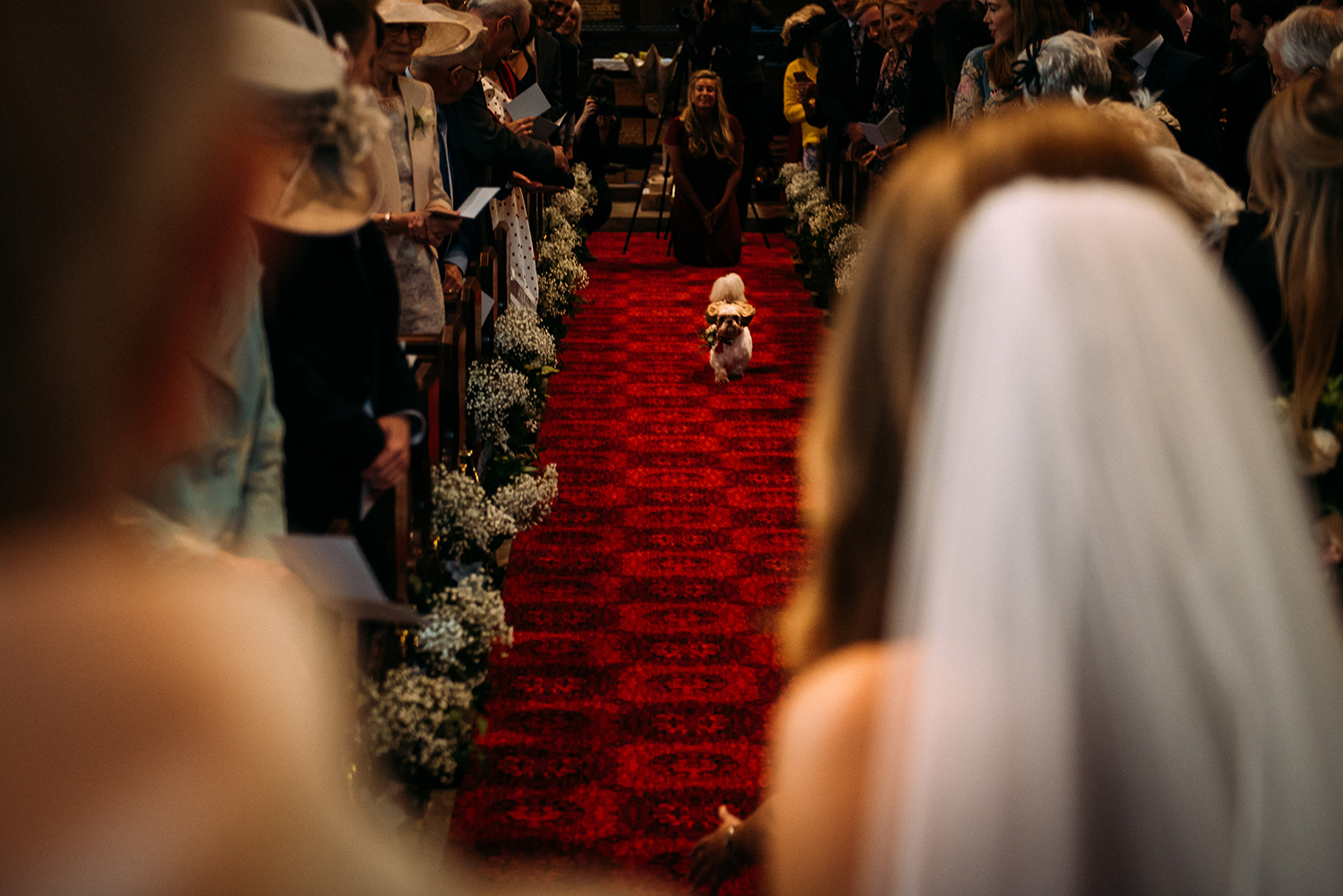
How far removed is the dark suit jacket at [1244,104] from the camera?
5262 mm

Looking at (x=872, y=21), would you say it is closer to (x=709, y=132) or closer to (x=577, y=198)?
(x=709, y=132)

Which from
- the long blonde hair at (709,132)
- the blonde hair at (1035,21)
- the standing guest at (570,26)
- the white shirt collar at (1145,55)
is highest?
the blonde hair at (1035,21)

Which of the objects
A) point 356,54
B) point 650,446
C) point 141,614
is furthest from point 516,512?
point 141,614

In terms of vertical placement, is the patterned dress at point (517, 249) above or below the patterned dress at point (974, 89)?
below

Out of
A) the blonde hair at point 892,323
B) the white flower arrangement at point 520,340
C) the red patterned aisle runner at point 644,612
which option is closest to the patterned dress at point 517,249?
the white flower arrangement at point 520,340

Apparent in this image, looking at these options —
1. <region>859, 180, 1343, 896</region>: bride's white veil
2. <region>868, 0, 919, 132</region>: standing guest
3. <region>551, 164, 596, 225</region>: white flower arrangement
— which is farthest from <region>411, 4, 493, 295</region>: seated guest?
<region>551, 164, 596, 225</region>: white flower arrangement

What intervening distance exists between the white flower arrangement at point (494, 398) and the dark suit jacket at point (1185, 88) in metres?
2.84

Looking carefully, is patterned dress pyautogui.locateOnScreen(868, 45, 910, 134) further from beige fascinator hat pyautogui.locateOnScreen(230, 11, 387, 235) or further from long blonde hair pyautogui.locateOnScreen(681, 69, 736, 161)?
beige fascinator hat pyautogui.locateOnScreen(230, 11, 387, 235)

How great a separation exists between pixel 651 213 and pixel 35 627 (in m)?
11.7

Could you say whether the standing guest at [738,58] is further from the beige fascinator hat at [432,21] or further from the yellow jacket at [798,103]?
the beige fascinator hat at [432,21]

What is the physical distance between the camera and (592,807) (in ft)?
10.00

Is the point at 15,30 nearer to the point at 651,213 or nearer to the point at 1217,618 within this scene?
the point at 1217,618

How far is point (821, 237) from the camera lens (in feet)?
29.2

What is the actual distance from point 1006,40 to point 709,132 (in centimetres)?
454
